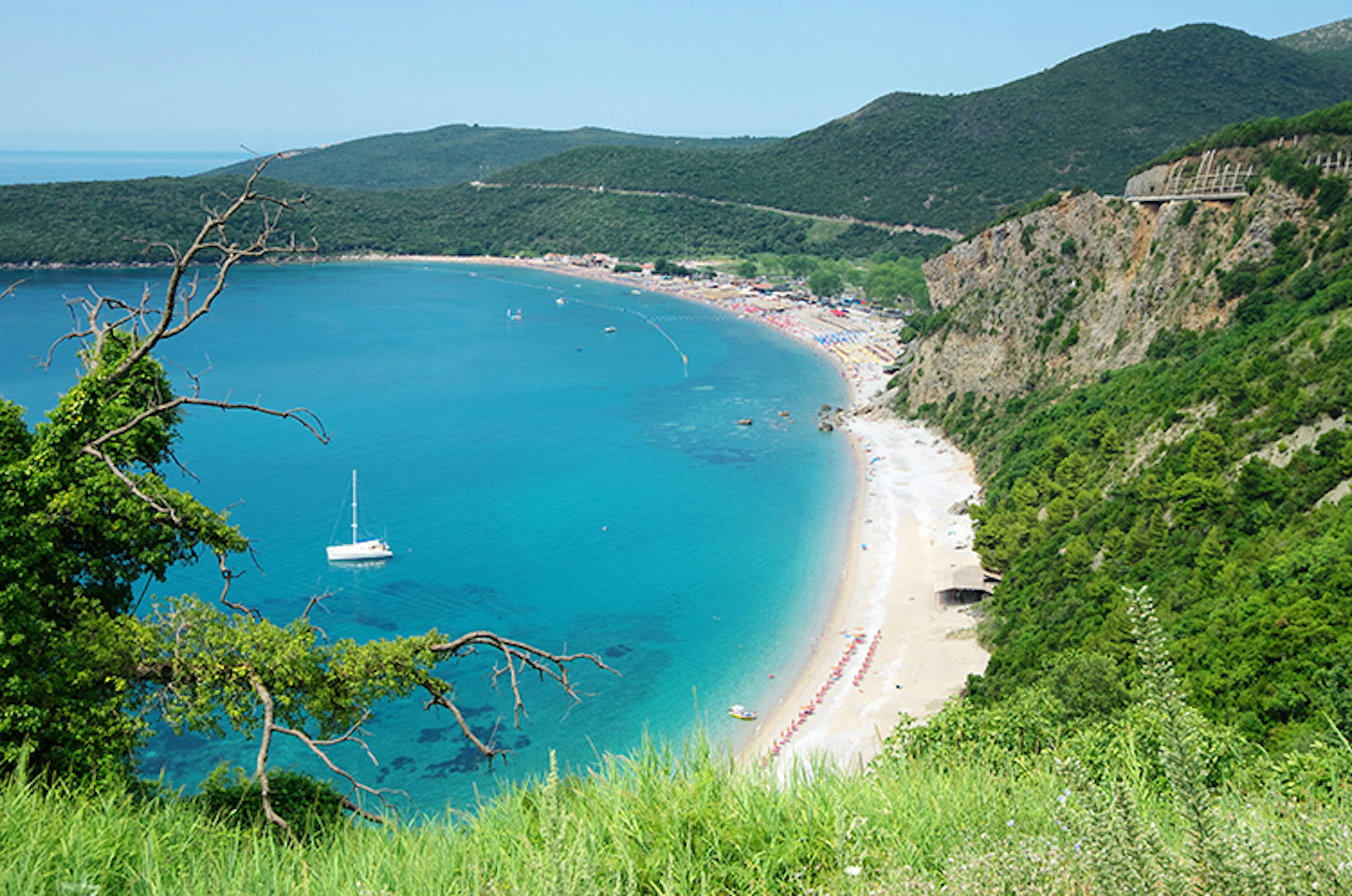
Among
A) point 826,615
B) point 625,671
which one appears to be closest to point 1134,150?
point 826,615

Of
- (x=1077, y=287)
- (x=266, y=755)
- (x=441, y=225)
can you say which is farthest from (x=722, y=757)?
(x=441, y=225)

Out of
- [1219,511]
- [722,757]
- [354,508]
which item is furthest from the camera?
[354,508]

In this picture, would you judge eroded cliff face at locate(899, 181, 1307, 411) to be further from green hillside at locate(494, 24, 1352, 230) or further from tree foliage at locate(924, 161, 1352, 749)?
green hillside at locate(494, 24, 1352, 230)

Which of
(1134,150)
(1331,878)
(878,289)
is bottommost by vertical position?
(878,289)

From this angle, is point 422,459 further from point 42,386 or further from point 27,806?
point 27,806

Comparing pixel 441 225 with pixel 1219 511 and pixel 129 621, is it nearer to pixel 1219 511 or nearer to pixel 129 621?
pixel 1219 511
